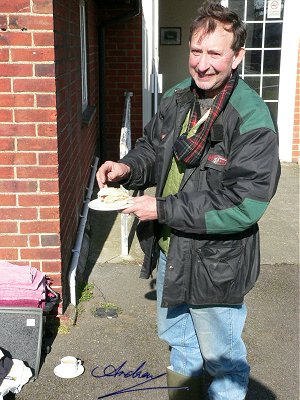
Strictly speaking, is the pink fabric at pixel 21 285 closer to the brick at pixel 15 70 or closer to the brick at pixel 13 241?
the brick at pixel 13 241

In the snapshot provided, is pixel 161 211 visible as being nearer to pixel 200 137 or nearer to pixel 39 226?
pixel 200 137

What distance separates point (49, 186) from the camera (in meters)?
3.62

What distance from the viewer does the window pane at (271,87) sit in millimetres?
8977

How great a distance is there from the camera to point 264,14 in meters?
8.70

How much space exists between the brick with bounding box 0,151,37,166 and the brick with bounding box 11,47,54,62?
0.60 meters

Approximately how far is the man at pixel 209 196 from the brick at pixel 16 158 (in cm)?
91

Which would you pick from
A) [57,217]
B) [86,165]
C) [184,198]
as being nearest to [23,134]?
[57,217]

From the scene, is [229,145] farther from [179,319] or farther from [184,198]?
[179,319]

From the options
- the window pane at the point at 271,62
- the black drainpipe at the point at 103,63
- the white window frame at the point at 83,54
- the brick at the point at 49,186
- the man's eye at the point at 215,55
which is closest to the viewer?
the man's eye at the point at 215,55

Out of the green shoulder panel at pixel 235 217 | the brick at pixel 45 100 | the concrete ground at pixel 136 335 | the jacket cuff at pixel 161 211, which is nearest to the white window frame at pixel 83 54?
the concrete ground at pixel 136 335

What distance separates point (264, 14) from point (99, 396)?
7.17 metres

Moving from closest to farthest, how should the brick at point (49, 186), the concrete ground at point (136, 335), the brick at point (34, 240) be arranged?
the concrete ground at point (136, 335), the brick at point (49, 186), the brick at point (34, 240)

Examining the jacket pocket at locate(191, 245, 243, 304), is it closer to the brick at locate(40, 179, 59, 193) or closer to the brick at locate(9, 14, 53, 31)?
the brick at locate(40, 179, 59, 193)

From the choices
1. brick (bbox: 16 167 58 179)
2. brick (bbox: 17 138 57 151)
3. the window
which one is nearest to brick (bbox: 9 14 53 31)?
brick (bbox: 17 138 57 151)
